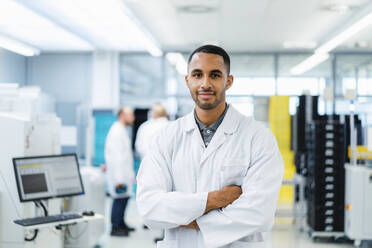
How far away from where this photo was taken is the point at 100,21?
6887 millimetres

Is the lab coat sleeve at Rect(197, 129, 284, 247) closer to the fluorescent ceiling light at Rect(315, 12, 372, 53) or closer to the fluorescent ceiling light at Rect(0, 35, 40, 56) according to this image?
the fluorescent ceiling light at Rect(315, 12, 372, 53)

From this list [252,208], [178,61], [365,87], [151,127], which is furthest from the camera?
[178,61]

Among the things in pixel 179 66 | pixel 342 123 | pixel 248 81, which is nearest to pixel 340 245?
pixel 342 123

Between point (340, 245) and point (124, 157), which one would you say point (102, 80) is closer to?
point (124, 157)

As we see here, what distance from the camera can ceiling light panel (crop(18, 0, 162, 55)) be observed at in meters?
5.86

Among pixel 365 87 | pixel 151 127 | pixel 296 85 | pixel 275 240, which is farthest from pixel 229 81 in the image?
pixel 365 87

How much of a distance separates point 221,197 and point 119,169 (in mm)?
3851

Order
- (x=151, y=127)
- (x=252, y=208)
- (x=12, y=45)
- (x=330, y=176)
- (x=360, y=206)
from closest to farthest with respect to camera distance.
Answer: (x=252, y=208) → (x=360, y=206) → (x=330, y=176) → (x=151, y=127) → (x=12, y=45)

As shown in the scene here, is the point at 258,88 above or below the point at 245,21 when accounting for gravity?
below

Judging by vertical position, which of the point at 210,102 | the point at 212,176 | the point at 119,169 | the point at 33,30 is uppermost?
the point at 33,30

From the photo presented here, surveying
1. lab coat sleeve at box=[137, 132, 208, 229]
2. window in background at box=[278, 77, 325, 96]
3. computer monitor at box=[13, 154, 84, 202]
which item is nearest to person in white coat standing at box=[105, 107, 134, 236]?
computer monitor at box=[13, 154, 84, 202]

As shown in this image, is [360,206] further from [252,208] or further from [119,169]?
[252,208]

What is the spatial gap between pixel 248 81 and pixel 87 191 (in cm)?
593

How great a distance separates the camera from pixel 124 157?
5348 mm
